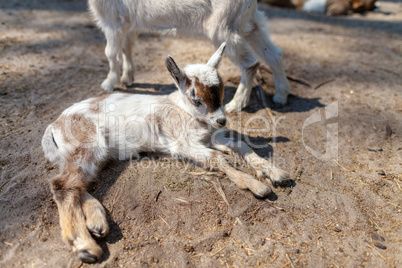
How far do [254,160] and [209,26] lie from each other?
186 cm

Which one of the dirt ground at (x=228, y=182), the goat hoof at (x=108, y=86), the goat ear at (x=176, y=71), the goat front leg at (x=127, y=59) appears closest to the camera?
the dirt ground at (x=228, y=182)

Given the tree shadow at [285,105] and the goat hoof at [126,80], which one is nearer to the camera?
the tree shadow at [285,105]

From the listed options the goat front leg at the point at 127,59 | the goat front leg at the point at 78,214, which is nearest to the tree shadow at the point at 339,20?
the goat front leg at the point at 127,59

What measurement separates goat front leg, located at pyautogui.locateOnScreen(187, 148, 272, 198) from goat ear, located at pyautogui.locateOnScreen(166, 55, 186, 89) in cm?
79

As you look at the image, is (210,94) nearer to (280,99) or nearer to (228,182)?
(228,182)

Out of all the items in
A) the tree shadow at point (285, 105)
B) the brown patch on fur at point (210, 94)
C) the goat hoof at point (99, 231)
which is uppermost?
the brown patch on fur at point (210, 94)

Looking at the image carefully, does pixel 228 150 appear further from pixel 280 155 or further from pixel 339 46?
pixel 339 46

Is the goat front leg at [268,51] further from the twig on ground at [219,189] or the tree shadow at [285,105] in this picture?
the twig on ground at [219,189]

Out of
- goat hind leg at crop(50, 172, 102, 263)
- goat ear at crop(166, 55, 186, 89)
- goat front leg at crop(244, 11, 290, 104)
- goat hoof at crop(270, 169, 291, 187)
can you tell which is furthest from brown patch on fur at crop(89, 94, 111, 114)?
goat front leg at crop(244, 11, 290, 104)

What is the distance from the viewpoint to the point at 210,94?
306 centimetres

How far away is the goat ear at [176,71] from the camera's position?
3.02 meters

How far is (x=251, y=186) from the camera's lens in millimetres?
3006

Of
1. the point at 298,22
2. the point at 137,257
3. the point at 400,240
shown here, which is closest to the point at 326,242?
the point at 400,240

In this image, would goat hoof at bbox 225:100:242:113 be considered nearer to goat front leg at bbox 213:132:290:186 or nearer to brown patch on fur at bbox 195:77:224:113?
goat front leg at bbox 213:132:290:186
